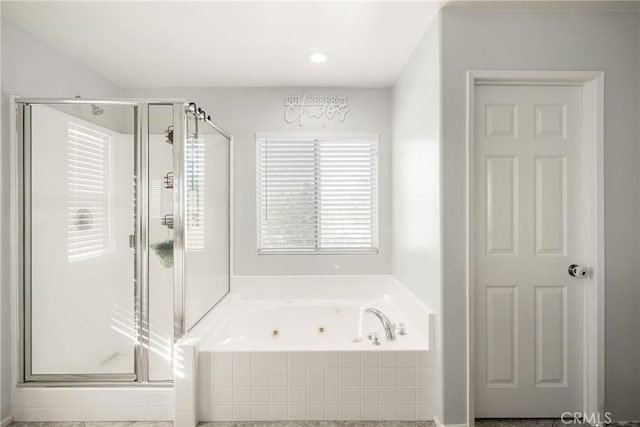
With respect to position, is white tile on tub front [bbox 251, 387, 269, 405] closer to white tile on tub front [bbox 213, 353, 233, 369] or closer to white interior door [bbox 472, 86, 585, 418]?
white tile on tub front [bbox 213, 353, 233, 369]

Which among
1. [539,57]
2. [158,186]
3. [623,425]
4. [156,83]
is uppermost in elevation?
[156,83]

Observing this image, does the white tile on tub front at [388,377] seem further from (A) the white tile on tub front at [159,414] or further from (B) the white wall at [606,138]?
(A) the white tile on tub front at [159,414]

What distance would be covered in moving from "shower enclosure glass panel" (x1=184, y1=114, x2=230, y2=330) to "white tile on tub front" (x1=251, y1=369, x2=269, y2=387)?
0.50m

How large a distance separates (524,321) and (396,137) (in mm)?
1725

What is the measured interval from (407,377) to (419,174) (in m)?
1.27

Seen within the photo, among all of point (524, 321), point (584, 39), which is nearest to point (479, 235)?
point (524, 321)

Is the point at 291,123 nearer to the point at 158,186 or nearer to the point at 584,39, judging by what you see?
the point at 158,186

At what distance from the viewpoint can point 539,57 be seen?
2141mm

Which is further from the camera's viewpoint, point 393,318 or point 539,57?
point 393,318

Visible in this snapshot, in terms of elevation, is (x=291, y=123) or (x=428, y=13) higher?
(x=428, y=13)

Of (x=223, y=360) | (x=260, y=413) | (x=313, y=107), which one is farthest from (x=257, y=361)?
(x=313, y=107)

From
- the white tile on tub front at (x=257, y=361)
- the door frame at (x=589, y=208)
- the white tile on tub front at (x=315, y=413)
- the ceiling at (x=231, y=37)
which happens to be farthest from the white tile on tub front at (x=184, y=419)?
the ceiling at (x=231, y=37)

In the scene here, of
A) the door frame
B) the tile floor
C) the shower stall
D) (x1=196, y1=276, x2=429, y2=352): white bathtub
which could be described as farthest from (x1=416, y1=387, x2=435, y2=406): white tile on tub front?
the shower stall

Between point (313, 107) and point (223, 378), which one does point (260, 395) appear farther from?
point (313, 107)
